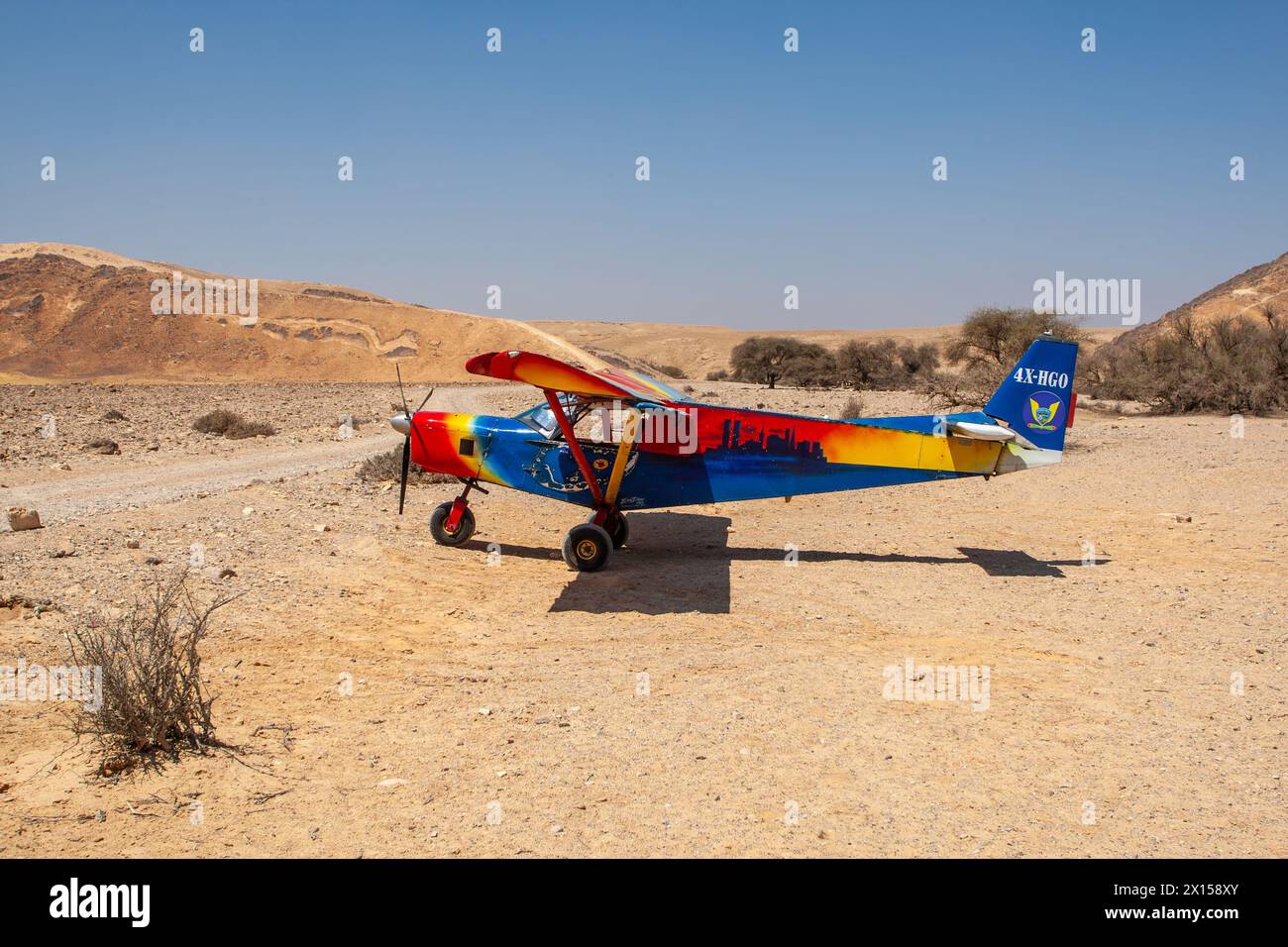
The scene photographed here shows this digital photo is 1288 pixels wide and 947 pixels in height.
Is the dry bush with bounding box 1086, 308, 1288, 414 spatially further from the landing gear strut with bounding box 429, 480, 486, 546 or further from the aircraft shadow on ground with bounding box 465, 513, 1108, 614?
the landing gear strut with bounding box 429, 480, 486, 546

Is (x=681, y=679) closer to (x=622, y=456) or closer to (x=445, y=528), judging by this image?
(x=622, y=456)

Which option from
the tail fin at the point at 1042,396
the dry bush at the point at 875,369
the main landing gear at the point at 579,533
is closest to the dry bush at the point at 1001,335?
the dry bush at the point at 875,369

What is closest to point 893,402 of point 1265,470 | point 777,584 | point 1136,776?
point 1265,470

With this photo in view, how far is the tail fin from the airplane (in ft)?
0.04

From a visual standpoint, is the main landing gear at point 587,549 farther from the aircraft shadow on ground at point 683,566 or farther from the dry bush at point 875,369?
the dry bush at point 875,369

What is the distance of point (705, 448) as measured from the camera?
11.2 m

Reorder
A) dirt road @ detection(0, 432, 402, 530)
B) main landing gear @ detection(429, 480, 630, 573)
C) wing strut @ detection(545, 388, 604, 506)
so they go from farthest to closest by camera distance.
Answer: dirt road @ detection(0, 432, 402, 530), wing strut @ detection(545, 388, 604, 506), main landing gear @ detection(429, 480, 630, 573)

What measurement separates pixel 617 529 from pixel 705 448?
164cm

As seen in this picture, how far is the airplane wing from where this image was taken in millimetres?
9531

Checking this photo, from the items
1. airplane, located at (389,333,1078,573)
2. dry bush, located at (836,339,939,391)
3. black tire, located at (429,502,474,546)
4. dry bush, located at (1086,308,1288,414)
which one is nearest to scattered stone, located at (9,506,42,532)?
airplane, located at (389,333,1078,573)
